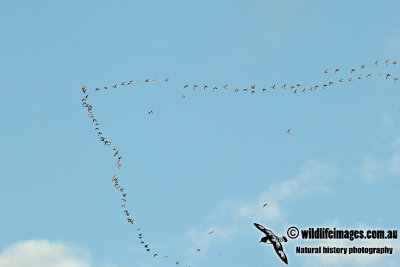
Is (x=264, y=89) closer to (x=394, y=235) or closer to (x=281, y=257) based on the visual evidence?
(x=281, y=257)

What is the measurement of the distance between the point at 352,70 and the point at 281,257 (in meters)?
22.2

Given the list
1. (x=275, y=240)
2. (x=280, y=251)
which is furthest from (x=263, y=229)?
(x=280, y=251)

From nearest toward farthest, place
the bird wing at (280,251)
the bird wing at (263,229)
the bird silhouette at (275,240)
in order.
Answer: the bird wing at (280,251)
the bird silhouette at (275,240)
the bird wing at (263,229)

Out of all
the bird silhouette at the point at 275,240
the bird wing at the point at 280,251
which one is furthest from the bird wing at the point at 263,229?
the bird wing at the point at 280,251

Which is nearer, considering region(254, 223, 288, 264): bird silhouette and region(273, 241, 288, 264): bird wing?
region(273, 241, 288, 264): bird wing

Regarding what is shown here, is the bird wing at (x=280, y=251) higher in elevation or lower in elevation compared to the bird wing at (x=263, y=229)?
lower

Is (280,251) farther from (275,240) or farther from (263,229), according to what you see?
(263,229)

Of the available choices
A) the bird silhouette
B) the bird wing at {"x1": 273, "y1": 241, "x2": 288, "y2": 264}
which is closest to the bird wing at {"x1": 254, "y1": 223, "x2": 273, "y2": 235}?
the bird silhouette

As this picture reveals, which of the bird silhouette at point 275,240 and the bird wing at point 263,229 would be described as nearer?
the bird silhouette at point 275,240

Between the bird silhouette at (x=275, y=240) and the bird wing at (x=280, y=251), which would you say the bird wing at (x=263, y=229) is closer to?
the bird silhouette at (x=275, y=240)

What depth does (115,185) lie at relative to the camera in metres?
62.2

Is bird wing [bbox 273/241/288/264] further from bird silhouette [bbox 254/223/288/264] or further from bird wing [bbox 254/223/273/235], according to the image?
bird wing [bbox 254/223/273/235]

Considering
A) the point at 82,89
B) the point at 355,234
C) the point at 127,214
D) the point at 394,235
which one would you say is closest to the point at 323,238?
the point at 355,234

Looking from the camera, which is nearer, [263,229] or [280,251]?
[280,251]
